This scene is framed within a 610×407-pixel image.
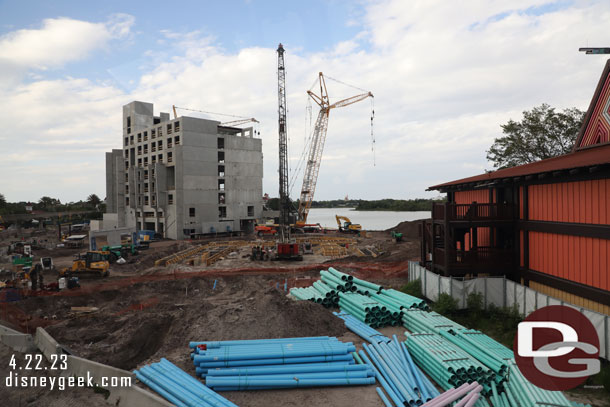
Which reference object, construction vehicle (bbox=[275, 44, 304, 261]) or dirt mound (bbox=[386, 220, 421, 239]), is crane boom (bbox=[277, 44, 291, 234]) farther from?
dirt mound (bbox=[386, 220, 421, 239])

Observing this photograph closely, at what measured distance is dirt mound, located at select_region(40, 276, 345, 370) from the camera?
16.2 metres

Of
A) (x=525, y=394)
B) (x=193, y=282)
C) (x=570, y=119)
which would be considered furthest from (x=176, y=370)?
(x=570, y=119)

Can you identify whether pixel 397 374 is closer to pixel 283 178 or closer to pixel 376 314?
pixel 376 314

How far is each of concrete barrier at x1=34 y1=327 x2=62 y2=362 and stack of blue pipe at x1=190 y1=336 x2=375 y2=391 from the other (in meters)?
5.65

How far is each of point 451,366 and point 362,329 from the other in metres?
5.37

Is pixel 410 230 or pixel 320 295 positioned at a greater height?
pixel 410 230

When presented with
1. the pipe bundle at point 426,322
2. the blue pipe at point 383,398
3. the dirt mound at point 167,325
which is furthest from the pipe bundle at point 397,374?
the dirt mound at point 167,325

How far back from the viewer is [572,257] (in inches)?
660

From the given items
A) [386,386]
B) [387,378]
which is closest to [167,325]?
[387,378]

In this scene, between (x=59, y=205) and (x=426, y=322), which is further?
(x=59, y=205)

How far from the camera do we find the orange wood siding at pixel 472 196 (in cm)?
2339

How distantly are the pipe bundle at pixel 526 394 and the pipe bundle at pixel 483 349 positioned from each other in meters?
0.34

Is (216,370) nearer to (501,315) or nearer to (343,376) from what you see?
(343,376)

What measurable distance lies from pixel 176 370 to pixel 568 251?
56.6ft
